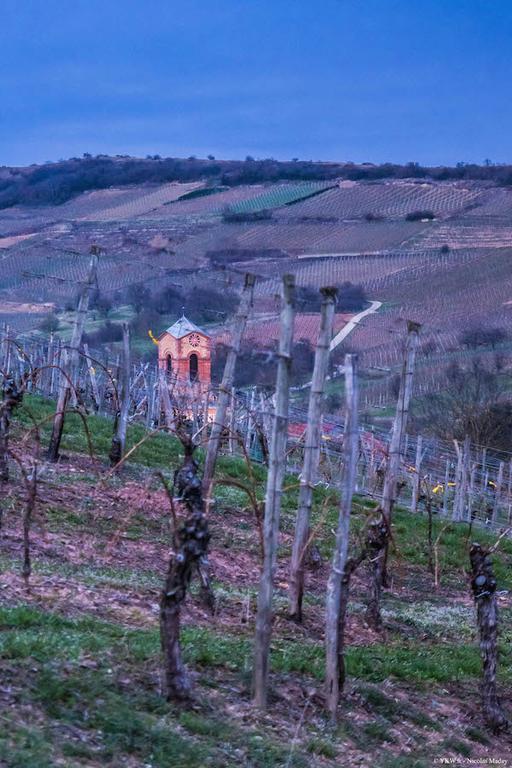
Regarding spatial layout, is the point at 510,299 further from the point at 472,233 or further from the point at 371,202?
the point at 371,202

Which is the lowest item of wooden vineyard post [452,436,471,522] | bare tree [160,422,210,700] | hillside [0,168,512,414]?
wooden vineyard post [452,436,471,522]

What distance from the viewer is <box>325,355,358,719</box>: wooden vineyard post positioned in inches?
334

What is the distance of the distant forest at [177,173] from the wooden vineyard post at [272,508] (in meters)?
87.8

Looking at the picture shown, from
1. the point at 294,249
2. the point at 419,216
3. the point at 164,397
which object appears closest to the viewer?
the point at 164,397

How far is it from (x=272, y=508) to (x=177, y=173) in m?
102

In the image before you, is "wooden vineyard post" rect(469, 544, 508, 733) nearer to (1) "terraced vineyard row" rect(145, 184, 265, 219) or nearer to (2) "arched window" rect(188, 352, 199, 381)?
(2) "arched window" rect(188, 352, 199, 381)

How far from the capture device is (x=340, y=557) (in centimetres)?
869

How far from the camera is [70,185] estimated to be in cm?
9775

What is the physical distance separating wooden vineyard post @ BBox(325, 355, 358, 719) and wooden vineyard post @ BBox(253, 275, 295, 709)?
0.48 m

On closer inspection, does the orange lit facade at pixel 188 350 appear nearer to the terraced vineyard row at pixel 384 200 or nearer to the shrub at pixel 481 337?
the shrub at pixel 481 337

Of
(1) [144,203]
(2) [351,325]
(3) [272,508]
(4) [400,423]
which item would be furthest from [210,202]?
(3) [272,508]

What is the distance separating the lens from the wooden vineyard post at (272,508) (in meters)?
8.20

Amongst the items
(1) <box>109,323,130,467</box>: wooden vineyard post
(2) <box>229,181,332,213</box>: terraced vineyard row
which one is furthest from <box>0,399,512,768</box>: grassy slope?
(2) <box>229,181,332,213</box>: terraced vineyard row

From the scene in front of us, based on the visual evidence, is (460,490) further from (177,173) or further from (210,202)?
(177,173)
